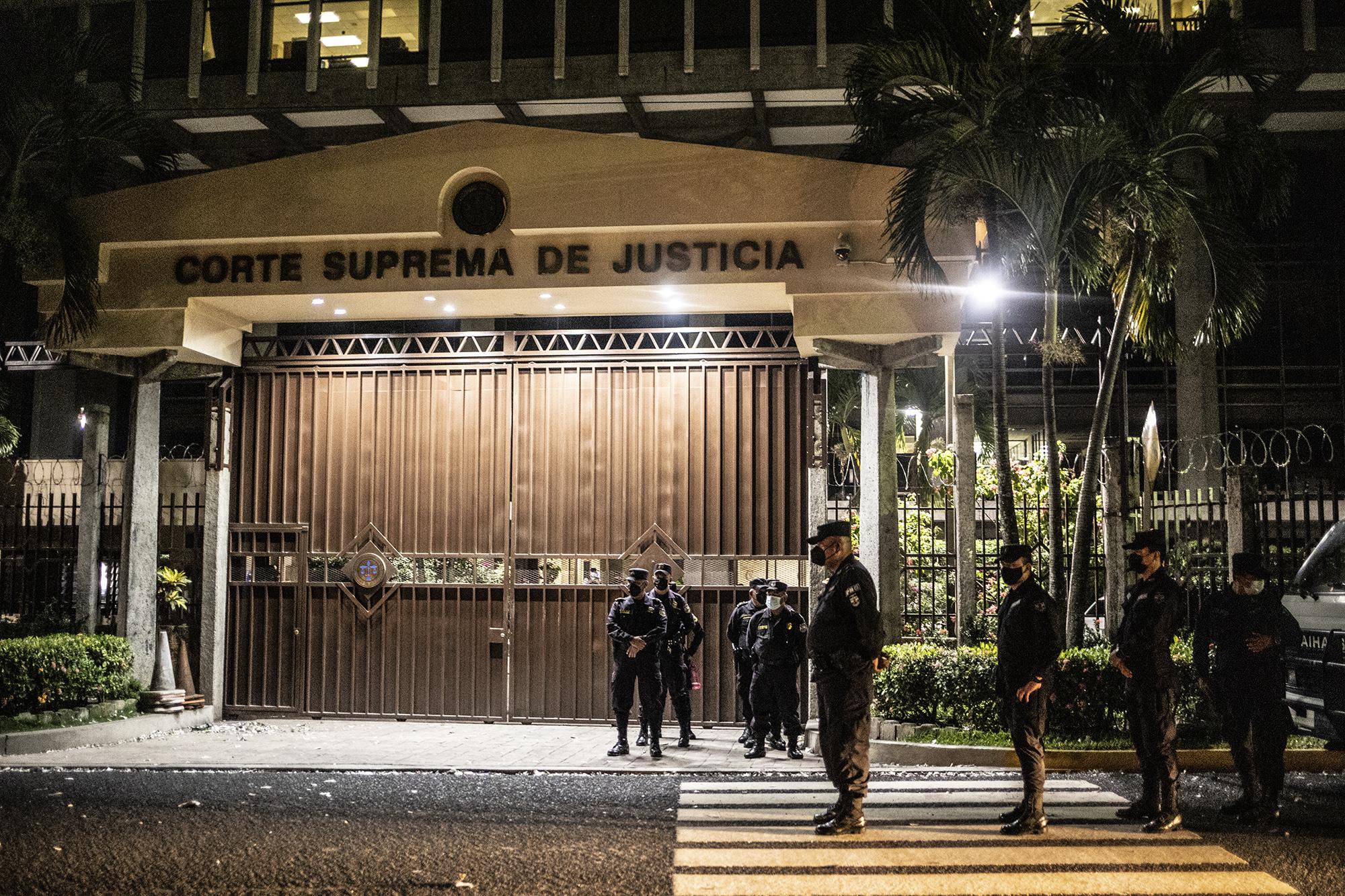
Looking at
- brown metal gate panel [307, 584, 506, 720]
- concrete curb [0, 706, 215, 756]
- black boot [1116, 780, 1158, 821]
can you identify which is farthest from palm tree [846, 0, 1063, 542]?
concrete curb [0, 706, 215, 756]

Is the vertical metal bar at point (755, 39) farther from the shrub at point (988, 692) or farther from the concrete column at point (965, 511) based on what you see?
the shrub at point (988, 692)

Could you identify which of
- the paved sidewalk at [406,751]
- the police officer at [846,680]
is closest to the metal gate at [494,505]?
the paved sidewalk at [406,751]

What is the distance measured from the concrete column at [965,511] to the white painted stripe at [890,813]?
469cm

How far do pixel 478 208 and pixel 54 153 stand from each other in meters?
4.88

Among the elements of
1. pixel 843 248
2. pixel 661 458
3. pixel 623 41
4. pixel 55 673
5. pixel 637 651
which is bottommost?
pixel 55 673

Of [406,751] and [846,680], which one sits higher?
[846,680]

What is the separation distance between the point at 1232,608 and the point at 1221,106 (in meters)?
15.1

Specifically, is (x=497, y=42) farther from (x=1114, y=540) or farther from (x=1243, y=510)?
(x=1243, y=510)

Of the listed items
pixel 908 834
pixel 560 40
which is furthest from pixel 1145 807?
pixel 560 40

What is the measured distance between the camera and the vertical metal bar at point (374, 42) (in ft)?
71.4

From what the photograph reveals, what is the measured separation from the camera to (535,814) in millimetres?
8867

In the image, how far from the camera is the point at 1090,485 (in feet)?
40.8

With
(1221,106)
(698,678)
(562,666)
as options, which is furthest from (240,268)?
(1221,106)

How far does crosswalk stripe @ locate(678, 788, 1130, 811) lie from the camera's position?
367 inches
